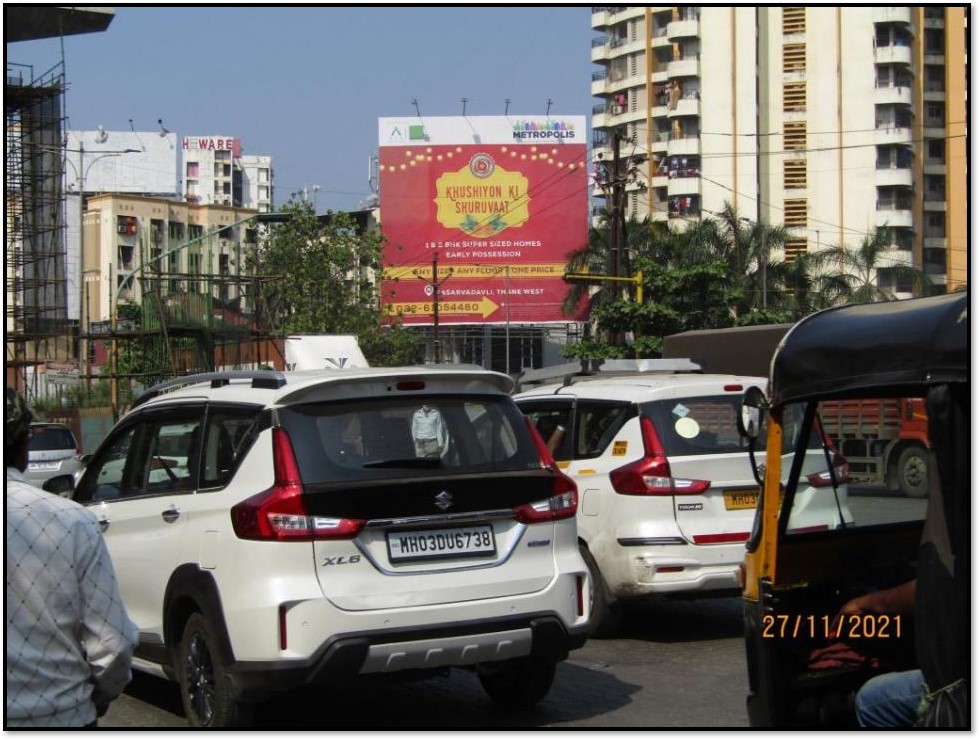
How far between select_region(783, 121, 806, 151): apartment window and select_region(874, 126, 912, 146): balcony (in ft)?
14.2

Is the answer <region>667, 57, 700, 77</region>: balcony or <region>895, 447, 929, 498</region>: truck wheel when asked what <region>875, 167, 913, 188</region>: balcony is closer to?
<region>667, 57, 700, 77</region>: balcony

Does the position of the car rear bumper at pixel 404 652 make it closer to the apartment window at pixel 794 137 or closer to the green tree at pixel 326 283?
the green tree at pixel 326 283

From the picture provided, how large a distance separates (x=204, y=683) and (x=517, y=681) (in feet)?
5.49

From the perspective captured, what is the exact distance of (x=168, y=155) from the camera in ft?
380

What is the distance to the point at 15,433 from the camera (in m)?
3.83

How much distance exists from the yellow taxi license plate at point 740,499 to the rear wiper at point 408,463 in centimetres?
338

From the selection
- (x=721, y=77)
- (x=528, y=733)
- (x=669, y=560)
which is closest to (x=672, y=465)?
(x=669, y=560)

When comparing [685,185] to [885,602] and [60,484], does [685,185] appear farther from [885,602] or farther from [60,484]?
[885,602]

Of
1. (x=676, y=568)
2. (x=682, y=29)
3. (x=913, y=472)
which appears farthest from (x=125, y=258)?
(x=913, y=472)

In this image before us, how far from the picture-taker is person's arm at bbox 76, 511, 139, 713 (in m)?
3.77

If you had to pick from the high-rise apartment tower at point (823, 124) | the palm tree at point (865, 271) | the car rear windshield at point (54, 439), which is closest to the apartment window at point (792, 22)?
the high-rise apartment tower at point (823, 124)

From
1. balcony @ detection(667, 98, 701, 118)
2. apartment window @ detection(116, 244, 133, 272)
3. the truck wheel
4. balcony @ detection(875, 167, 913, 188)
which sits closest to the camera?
the truck wheel
